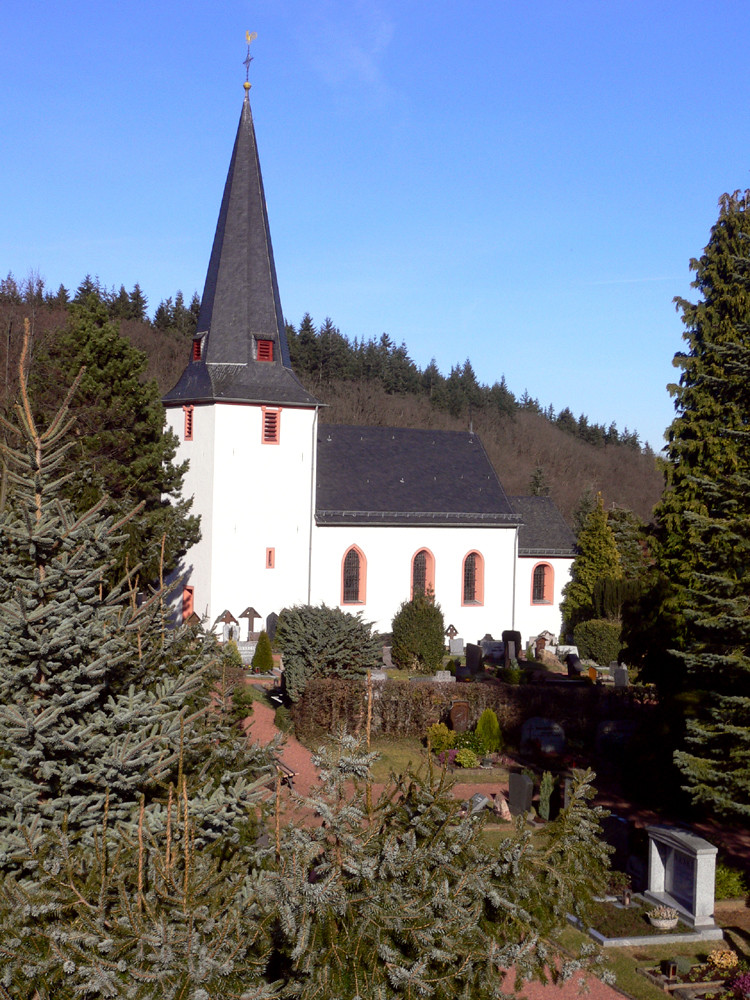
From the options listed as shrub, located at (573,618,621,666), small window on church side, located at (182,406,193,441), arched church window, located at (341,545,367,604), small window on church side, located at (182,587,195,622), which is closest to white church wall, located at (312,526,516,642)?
arched church window, located at (341,545,367,604)

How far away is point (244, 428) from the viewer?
29.3 m

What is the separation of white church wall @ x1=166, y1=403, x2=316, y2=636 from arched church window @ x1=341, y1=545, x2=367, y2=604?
1.55 m

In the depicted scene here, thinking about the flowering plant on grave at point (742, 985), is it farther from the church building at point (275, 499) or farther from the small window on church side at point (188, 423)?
the small window on church side at point (188, 423)

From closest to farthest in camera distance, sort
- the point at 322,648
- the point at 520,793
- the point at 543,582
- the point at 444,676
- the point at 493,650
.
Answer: the point at 520,793, the point at 322,648, the point at 444,676, the point at 493,650, the point at 543,582

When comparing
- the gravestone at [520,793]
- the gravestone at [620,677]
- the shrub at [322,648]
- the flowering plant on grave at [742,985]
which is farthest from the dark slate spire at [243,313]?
the flowering plant on grave at [742,985]

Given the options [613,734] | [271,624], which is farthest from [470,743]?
[271,624]

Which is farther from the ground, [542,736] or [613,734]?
[613,734]

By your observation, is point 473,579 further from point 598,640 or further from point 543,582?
point 598,640

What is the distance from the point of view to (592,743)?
69.2 ft

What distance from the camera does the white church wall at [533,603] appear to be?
3434 cm

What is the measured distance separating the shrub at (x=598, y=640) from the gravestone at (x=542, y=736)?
12.2 m

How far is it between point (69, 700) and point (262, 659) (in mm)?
20667

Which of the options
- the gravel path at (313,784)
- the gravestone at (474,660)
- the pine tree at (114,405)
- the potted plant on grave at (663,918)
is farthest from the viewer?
the gravestone at (474,660)

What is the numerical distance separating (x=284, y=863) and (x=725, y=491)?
9.31 metres
